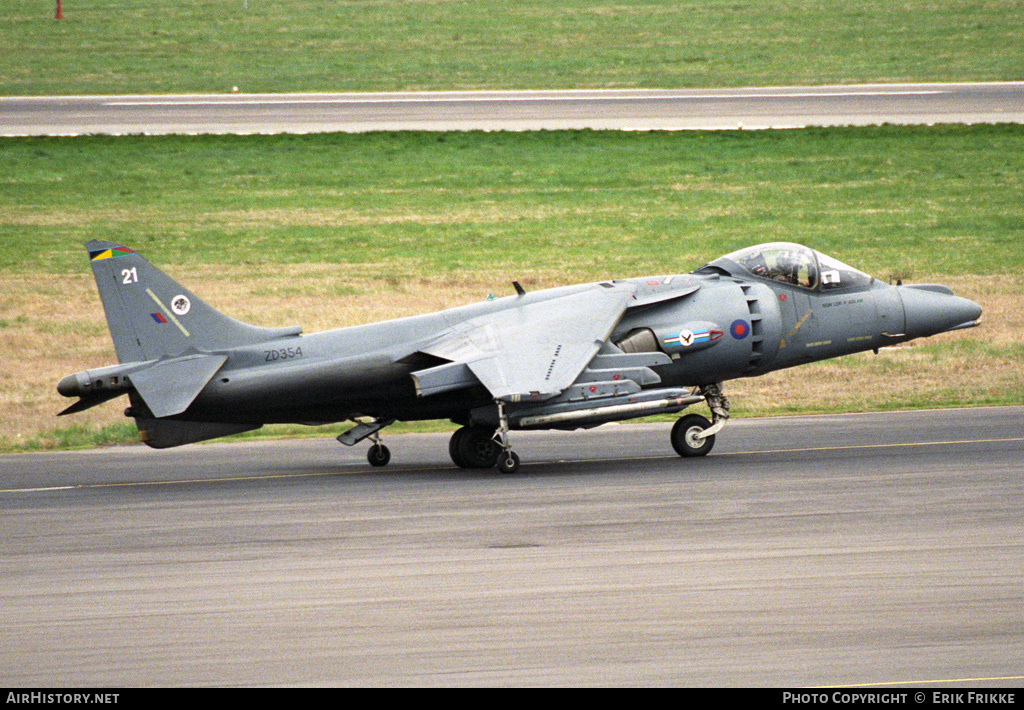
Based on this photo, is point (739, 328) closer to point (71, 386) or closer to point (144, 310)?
point (144, 310)

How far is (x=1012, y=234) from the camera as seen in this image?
37188 mm

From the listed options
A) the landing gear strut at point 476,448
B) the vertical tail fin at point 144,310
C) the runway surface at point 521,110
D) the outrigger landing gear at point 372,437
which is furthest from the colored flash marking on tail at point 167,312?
the runway surface at point 521,110

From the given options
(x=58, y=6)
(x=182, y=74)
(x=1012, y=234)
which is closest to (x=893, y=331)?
(x=1012, y=234)

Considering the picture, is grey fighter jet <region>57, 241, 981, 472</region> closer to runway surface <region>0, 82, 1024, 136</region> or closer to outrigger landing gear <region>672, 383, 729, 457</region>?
outrigger landing gear <region>672, 383, 729, 457</region>

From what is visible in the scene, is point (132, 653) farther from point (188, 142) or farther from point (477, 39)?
point (477, 39)

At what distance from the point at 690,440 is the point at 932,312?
4.40 meters

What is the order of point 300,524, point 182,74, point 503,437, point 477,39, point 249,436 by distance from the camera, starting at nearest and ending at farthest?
point 300,524 → point 503,437 → point 249,436 → point 182,74 → point 477,39

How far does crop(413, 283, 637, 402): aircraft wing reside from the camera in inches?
720

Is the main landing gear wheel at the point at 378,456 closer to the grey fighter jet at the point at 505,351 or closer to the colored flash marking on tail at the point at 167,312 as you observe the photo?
the grey fighter jet at the point at 505,351

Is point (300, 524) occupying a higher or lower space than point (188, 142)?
lower

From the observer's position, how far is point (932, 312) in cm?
2077

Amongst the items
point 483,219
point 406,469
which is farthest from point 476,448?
point 483,219
